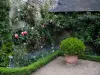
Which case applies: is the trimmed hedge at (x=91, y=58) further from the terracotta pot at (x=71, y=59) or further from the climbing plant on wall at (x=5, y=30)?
the climbing plant on wall at (x=5, y=30)

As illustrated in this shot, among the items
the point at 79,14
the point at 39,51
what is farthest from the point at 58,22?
the point at 39,51

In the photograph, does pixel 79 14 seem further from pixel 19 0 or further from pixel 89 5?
pixel 19 0

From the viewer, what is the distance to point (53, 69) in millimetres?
7629

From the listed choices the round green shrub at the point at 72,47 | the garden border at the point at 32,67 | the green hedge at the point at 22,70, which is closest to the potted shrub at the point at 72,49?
the round green shrub at the point at 72,47

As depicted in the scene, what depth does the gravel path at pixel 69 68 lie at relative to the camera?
7207 mm

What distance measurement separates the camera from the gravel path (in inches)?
284

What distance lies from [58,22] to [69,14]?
3.04ft

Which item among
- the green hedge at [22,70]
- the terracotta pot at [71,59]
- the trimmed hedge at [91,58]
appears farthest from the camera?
the trimmed hedge at [91,58]

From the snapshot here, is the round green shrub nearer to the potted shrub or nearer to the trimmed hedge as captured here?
the potted shrub

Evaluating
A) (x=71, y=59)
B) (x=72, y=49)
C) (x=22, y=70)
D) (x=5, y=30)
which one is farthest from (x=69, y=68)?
(x=5, y=30)

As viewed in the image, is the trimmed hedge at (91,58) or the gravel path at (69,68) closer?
the gravel path at (69,68)

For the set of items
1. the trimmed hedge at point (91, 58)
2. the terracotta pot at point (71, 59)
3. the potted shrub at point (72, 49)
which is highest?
the potted shrub at point (72, 49)

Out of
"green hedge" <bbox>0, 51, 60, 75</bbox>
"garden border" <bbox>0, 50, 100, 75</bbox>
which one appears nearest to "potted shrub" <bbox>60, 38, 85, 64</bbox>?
"garden border" <bbox>0, 50, 100, 75</bbox>

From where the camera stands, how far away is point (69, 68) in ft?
25.5
